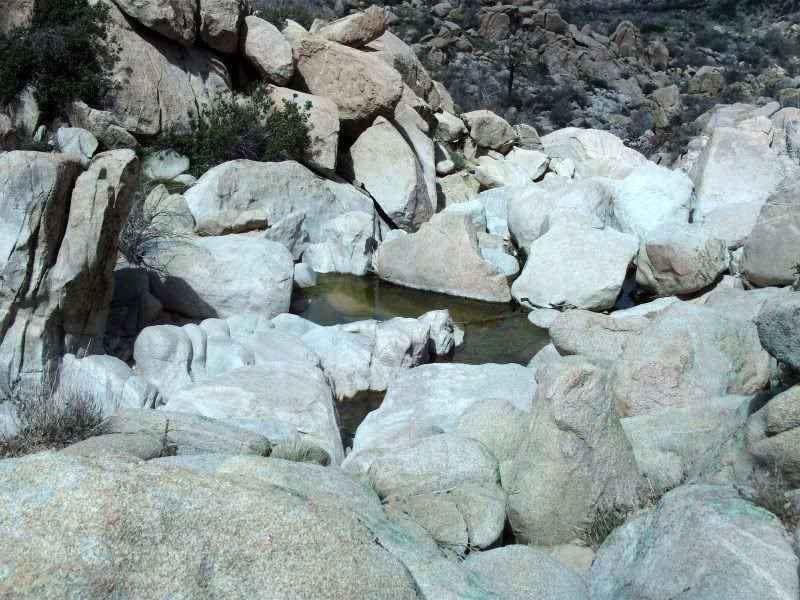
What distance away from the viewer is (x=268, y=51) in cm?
1562

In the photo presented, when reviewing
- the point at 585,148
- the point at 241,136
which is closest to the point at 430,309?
the point at 241,136

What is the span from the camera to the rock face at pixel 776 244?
1068 cm

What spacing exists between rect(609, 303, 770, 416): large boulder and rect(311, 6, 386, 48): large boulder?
1192 cm

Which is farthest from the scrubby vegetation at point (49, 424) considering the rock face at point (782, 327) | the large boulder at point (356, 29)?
the large boulder at point (356, 29)

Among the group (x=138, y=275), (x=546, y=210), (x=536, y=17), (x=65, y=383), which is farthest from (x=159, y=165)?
(x=536, y=17)

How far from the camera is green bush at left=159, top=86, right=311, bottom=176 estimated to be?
1407 cm

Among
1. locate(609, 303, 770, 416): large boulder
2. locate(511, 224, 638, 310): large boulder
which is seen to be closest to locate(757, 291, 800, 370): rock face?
locate(609, 303, 770, 416): large boulder

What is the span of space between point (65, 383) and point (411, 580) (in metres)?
4.97

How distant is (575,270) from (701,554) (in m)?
8.56

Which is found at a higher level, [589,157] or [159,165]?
[159,165]

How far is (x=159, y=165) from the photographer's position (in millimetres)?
13859

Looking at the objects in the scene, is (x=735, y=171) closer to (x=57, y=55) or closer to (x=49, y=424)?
(x=57, y=55)

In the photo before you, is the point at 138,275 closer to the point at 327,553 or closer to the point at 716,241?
the point at 327,553

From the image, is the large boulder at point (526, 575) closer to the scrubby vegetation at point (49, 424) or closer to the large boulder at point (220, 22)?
the scrubby vegetation at point (49, 424)
